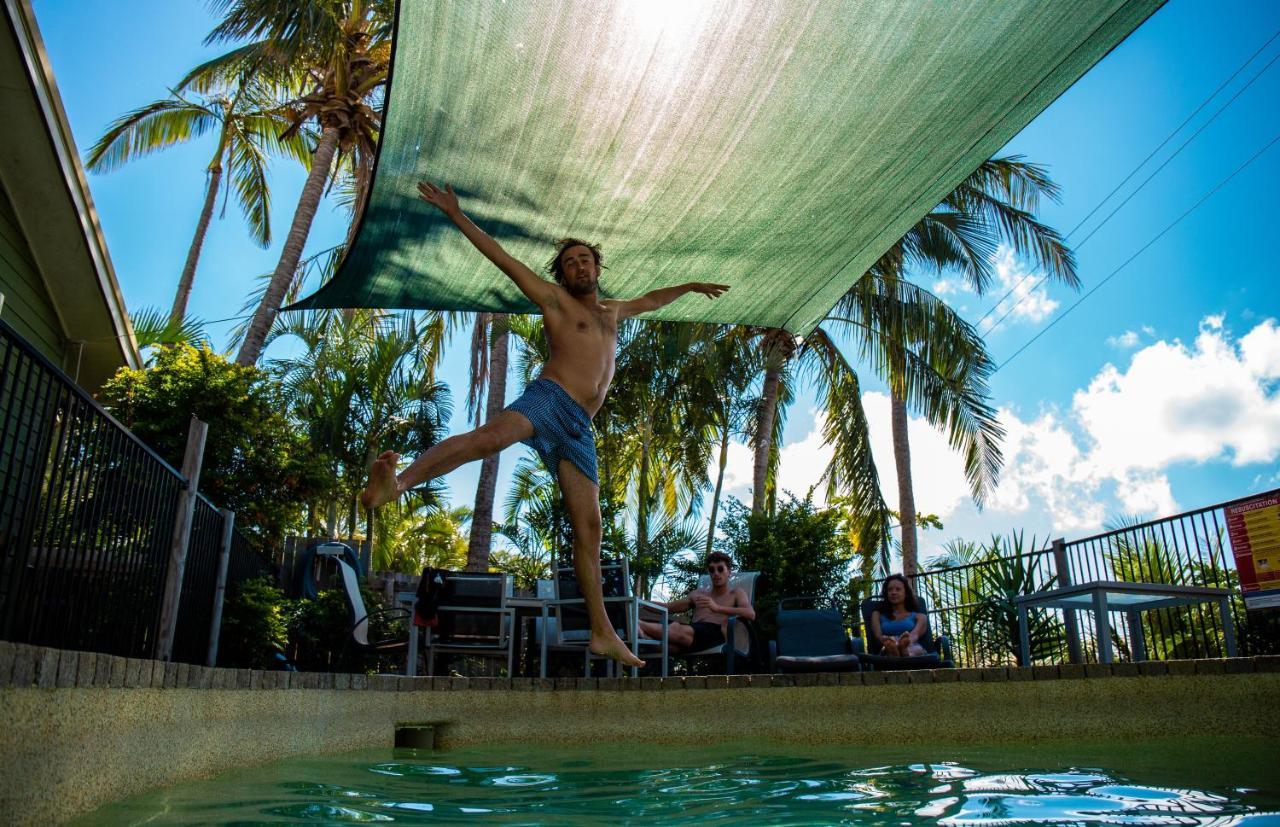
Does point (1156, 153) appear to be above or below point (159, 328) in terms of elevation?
above

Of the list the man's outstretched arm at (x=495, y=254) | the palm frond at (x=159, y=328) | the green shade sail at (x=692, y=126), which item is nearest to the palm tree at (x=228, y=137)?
the palm frond at (x=159, y=328)

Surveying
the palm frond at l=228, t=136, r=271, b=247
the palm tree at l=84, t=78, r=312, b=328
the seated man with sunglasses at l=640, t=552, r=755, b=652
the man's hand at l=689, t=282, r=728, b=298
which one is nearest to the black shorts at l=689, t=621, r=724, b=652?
the seated man with sunglasses at l=640, t=552, r=755, b=652

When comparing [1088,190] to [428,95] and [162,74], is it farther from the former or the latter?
[162,74]

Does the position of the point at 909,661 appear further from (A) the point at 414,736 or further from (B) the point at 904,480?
(B) the point at 904,480

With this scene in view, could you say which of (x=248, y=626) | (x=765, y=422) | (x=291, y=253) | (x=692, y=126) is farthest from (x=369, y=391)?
(x=692, y=126)

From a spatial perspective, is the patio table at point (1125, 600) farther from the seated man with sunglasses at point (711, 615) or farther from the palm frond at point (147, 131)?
the palm frond at point (147, 131)

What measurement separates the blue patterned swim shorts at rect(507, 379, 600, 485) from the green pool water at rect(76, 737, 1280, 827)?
1061 millimetres

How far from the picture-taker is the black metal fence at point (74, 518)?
2197 millimetres

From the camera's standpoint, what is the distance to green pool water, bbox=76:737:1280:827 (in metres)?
2.11

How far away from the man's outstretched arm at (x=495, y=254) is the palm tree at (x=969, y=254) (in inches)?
412

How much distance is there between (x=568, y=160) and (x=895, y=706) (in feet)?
10.6

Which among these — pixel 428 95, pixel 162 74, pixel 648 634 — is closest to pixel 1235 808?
pixel 428 95

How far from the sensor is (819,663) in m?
5.84

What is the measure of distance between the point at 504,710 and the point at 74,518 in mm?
3031
